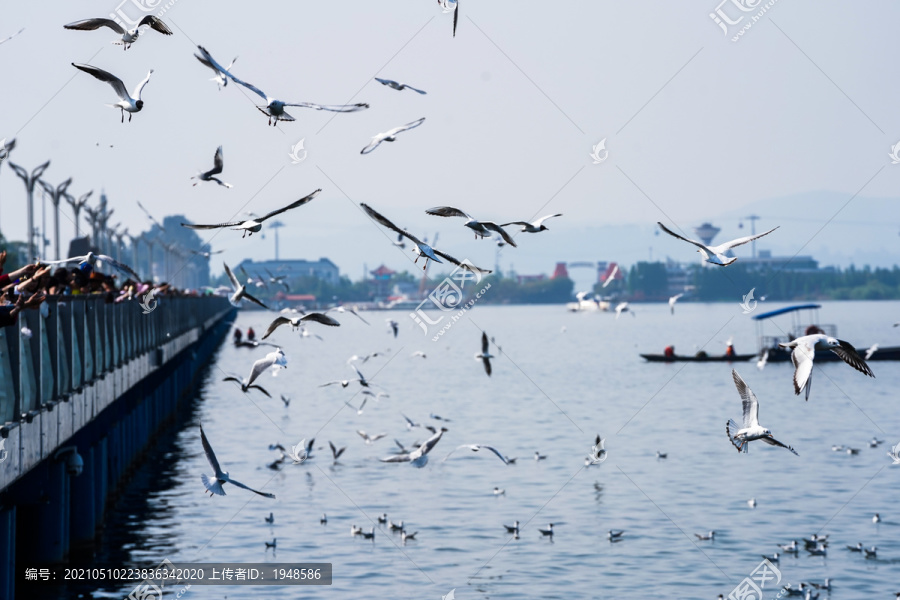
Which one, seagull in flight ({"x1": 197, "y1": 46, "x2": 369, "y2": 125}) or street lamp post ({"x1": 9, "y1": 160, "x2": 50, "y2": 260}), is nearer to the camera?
seagull in flight ({"x1": 197, "y1": 46, "x2": 369, "y2": 125})

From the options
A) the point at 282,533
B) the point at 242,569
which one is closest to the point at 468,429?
the point at 282,533

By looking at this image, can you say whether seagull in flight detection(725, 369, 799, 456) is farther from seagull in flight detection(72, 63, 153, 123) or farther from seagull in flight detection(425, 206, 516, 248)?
seagull in flight detection(72, 63, 153, 123)

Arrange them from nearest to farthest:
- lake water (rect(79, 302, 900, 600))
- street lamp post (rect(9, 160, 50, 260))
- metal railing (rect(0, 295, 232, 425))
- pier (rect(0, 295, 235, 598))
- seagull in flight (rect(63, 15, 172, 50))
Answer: seagull in flight (rect(63, 15, 172, 50))
metal railing (rect(0, 295, 232, 425))
pier (rect(0, 295, 235, 598))
lake water (rect(79, 302, 900, 600))
street lamp post (rect(9, 160, 50, 260))

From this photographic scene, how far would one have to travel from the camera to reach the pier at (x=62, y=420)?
1608 cm

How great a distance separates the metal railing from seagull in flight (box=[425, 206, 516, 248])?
5.42 meters

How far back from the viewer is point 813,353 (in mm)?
13328

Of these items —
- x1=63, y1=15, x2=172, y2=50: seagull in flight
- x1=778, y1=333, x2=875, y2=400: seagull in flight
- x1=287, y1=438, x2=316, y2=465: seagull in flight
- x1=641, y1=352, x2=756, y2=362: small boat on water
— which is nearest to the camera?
x1=778, y1=333, x2=875, y2=400: seagull in flight

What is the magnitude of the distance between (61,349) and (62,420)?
1217mm

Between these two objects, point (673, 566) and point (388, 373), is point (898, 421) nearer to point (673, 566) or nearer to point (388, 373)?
point (673, 566)

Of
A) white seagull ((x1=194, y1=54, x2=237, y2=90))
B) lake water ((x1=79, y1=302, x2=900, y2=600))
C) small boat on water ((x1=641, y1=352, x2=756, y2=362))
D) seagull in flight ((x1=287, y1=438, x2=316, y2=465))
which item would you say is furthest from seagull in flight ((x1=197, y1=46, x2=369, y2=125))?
small boat on water ((x1=641, y1=352, x2=756, y2=362))

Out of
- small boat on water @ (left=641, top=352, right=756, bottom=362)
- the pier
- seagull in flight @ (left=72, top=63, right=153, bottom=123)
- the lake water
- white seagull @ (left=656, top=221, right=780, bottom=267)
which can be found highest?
seagull in flight @ (left=72, top=63, right=153, bottom=123)

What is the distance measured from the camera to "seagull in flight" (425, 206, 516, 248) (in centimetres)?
1498

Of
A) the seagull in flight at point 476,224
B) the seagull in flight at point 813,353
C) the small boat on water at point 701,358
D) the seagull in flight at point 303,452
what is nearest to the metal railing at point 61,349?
the seagull in flight at point 476,224

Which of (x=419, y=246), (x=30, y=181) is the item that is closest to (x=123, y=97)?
(x=419, y=246)
